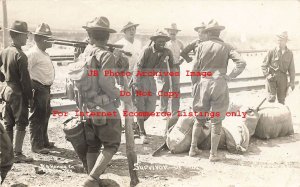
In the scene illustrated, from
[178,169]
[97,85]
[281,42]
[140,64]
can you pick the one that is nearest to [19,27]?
[97,85]

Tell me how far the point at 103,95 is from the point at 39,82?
83.3 inches

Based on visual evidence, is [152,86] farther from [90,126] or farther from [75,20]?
[75,20]

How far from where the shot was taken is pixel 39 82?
647cm

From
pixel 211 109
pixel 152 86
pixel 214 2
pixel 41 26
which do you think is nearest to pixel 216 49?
pixel 211 109

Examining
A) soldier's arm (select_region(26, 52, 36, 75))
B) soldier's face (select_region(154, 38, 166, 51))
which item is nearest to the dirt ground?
soldier's arm (select_region(26, 52, 36, 75))

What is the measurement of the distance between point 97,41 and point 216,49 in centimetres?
227

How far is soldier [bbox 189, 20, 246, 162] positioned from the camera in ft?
20.6

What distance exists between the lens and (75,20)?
43250 millimetres

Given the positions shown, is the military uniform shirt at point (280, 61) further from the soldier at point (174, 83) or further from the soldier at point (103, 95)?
the soldier at point (103, 95)

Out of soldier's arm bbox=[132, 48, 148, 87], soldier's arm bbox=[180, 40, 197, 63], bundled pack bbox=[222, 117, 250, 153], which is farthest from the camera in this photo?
soldier's arm bbox=[180, 40, 197, 63]

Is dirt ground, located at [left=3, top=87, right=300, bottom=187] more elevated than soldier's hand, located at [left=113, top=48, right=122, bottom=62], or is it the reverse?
soldier's hand, located at [left=113, top=48, right=122, bottom=62]

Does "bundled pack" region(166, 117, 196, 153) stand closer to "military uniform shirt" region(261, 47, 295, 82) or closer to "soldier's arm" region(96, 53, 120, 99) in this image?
"soldier's arm" region(96, 53, 120, 99)

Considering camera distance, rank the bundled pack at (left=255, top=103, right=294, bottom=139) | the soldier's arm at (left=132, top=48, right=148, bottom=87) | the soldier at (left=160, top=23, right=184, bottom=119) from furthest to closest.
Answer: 1. the soldier at (left=160, top=23, right=184, bottom=119)
2. the bundled pack at (left=255, top=103, right=294, bottom=139)
3. the soldier's arm at (left=132, top=48, right=148, bottom=87)

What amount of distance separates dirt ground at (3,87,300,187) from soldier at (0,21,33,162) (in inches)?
21.7
